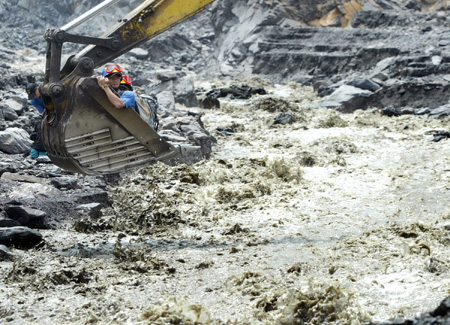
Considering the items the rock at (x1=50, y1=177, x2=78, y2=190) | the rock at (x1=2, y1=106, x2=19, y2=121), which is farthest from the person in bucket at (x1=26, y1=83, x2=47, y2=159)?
the rock at (x1=2, y1=106, x2=19, y2=121)

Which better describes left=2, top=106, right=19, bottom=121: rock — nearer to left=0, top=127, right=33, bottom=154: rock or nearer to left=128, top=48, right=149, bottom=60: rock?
left=0, top=127, right=33, bottom=154: rock

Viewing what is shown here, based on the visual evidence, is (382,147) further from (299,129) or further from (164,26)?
(164,26)

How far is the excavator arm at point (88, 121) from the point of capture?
174 inches

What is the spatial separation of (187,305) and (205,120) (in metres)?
8.66

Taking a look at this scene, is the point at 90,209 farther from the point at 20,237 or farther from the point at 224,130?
the point at 224,130

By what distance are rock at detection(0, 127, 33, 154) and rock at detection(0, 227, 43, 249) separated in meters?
2.43

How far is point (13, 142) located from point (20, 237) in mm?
2597

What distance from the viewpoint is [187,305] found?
10.7 ft

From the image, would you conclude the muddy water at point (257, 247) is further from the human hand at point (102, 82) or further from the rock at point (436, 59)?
→ the rock at point (436, 59)

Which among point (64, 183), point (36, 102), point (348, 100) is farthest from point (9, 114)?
point (348, 100)

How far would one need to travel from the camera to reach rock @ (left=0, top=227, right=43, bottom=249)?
14.7 feet

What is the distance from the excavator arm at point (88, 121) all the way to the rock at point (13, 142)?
2470 mm

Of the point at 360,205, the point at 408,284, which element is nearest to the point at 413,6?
the point at 360,205

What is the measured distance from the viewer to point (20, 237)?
4547 millimetres
